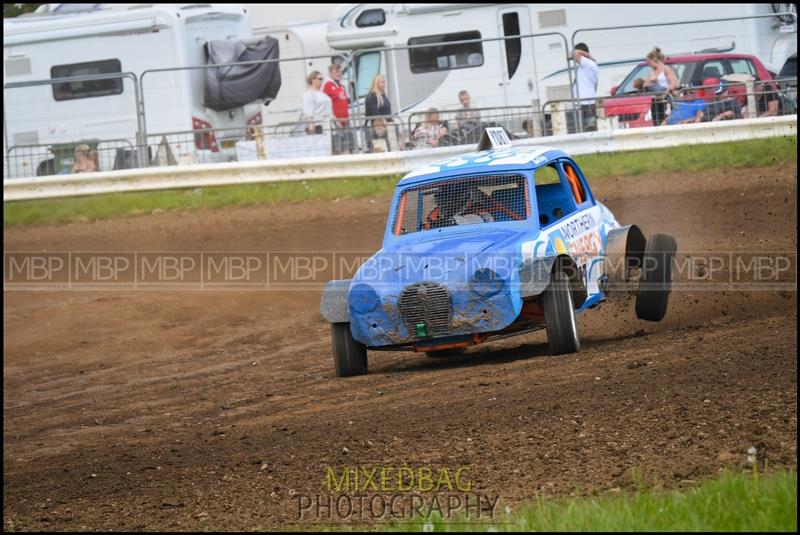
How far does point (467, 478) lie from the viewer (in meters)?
5.47

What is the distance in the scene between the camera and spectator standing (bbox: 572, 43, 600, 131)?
52.7ft

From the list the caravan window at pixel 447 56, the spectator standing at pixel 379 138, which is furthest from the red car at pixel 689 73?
the spectator standing at pixel 379 138

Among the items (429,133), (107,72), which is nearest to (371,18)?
(429,133)

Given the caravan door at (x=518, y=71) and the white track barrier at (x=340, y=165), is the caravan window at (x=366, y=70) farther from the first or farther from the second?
the caravan door at (x=518, y=71)

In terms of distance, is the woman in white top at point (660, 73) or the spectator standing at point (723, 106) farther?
the woman in white top at point (660, 73)

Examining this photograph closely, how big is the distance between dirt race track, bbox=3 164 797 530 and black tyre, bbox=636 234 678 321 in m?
0.19

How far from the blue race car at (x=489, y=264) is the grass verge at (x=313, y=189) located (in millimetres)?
5933

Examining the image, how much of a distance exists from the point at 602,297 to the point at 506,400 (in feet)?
9.72

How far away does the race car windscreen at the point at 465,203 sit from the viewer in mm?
9109

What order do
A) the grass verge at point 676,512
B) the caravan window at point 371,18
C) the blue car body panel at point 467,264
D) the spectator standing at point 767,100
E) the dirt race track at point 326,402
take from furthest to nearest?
the caravan window at point 371,18 → the spectator standing at point 767,100 → the blue car body panel at point 467,264 → the dirt race track at point 326,402 → the grass verge at point 676,512

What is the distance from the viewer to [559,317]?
8.20m

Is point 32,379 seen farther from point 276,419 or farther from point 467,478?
point 467,478

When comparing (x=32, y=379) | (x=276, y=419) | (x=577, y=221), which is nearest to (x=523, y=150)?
(x=577, y=221)

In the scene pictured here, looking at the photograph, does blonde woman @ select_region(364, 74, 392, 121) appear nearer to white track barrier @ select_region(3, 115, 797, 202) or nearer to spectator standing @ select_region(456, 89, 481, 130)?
white track barrier @ select_region(3, 115, 797, 202)
